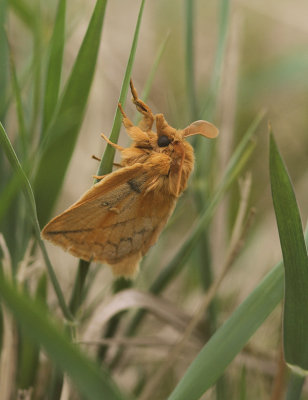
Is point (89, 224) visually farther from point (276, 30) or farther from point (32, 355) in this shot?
point (276, 30)

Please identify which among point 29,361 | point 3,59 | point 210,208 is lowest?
point 29,361

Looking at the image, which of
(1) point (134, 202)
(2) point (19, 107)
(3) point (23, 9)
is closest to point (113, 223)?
(1) point (134, 202)

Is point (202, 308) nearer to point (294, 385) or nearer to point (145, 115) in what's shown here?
point (294, 385)

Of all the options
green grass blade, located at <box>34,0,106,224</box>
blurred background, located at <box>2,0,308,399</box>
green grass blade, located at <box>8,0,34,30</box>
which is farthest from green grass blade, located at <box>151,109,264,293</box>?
green grass blade, located at <box>8,0,34,30</box>

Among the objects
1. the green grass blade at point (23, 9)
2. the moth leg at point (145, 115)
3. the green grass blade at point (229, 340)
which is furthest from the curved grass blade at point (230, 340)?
the green grass blade at point (23, 9)

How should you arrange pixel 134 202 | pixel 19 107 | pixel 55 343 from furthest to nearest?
pixel 134 202 → pixel 19 107 → pixel 55 343

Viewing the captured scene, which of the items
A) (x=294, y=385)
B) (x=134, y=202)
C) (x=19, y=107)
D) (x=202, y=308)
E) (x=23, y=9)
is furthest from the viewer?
(x=23, y=9)

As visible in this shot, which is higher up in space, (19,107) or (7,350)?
(19,107)

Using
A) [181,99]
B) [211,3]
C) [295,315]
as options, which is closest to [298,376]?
[295,315]
